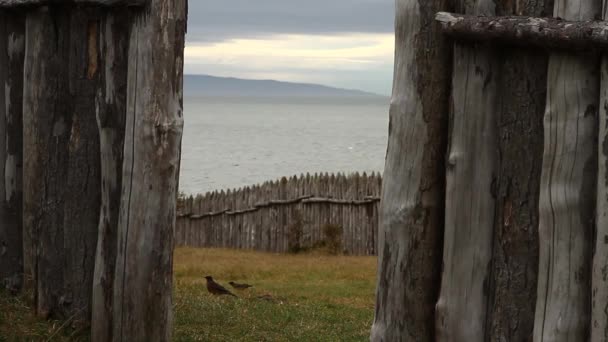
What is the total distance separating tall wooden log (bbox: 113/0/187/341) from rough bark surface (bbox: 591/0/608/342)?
351 cm

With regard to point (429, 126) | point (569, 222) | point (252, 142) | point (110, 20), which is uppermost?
point (110, 20)

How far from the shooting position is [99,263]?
330 inches

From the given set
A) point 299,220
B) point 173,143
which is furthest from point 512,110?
point 299,220

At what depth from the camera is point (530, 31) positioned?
18.2 feet

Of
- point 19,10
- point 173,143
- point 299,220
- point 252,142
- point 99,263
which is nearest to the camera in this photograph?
point 173,143

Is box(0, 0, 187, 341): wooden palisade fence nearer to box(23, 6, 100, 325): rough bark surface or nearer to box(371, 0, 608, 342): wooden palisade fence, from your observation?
box(23, 6, 100, 325): rough bark surface

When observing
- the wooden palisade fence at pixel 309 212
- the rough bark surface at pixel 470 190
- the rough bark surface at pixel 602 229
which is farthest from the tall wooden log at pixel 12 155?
the wooden palisade fence at pixel 309 212

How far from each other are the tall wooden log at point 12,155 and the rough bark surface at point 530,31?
16.1 feet

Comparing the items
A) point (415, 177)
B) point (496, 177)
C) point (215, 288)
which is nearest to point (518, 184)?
point (496, 177)

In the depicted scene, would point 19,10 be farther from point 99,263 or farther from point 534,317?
point 534,317

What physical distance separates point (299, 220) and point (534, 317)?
16.9 m

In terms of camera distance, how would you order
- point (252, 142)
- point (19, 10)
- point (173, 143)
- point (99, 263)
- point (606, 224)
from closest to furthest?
point (606, 224) < point (173, 143) < point (99, 263) < point (19, 10) < point (252, 142)

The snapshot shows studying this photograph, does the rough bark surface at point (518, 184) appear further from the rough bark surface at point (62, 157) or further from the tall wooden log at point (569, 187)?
the rough bark surface at point (62, 157)

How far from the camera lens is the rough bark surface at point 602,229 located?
17.4 feet
